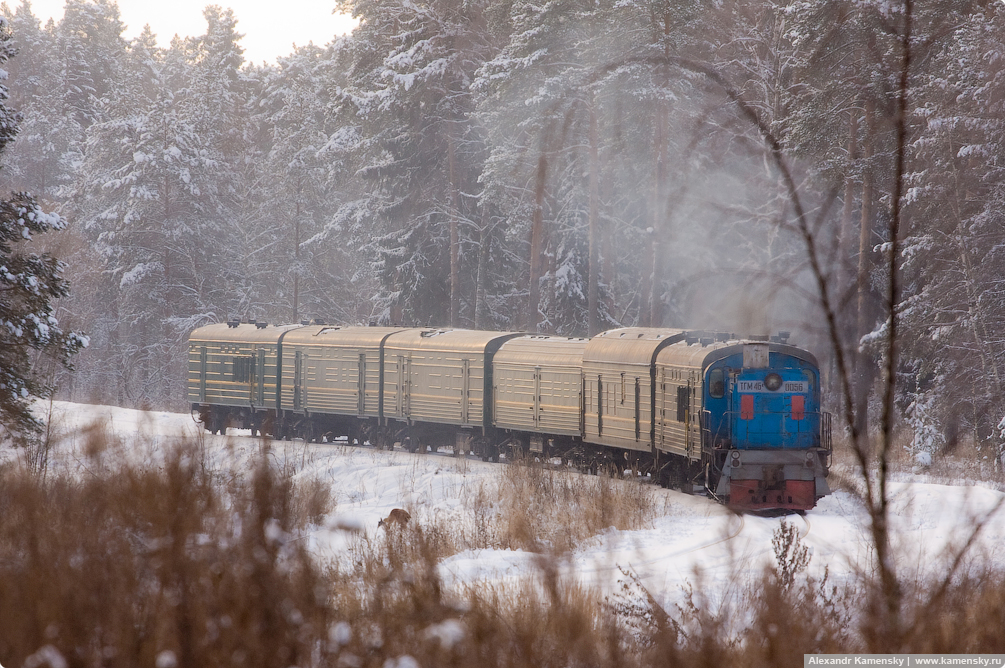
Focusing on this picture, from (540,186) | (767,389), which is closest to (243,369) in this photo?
(540,186)

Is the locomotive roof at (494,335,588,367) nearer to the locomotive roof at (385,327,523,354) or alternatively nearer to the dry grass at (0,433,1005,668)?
the locomotive roof at (385,327,523,354)

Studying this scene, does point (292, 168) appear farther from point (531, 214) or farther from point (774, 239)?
point (774, 239)

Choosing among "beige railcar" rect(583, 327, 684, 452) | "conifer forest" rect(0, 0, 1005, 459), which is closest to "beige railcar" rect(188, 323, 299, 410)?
"conifer forest" rect(0, 0, 1005, 459)

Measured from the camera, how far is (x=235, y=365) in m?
29.0

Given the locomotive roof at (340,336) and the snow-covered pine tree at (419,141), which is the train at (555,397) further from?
the snow-covered pine tree at (419,141)

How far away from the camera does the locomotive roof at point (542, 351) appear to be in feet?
68.5

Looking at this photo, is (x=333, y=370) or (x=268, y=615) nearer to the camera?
(x=268, y=615)

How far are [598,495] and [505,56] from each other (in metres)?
22.7

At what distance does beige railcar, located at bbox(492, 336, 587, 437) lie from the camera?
2044cm

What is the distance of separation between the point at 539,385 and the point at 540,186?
845 cm

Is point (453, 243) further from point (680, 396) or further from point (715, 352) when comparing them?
point (715, 352)

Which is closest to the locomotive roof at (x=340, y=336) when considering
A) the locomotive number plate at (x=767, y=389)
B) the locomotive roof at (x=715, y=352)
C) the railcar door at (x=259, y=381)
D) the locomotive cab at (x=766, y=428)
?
the railcar door at (x=259, y=381)

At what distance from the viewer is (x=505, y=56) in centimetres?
3325

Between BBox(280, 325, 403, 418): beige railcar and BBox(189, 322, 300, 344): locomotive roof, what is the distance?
85cm
